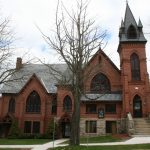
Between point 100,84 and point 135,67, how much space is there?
5852 mm

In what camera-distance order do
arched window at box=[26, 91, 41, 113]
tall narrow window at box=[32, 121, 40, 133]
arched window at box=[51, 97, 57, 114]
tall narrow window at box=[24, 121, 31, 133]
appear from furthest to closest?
arched window at box=[26, 91, 41, 113] < arched window at box=[51, 97, 57, 114] < tall narrow window at box=[24, 121, 31, 133] < tall narrow window at box=[32, 121, 40, 133]

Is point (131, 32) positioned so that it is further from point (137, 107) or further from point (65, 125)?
point (65, 125)

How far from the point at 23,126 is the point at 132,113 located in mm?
16400

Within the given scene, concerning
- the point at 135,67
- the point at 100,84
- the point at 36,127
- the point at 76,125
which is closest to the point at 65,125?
the point at 36,127

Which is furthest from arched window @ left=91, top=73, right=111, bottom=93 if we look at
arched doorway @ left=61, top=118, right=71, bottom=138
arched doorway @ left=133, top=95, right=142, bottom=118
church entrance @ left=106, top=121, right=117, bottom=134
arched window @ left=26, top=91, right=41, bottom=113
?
arched window @ left=26, top=91, right=41, bottom=113

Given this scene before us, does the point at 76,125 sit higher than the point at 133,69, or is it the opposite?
the point at 133,69

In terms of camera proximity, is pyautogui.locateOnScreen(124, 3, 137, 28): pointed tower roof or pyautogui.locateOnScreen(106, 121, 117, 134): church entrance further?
pyautogui.locateOnScreen(124, 3, 137, 28): pointed tower roof

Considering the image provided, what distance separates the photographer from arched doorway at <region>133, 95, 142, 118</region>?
3947 cm

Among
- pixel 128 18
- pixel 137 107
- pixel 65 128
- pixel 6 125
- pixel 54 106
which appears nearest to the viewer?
pixel 137 107

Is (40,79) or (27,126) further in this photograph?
(40,79)

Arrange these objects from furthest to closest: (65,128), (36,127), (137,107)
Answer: (36,127), (65,128), (137,107)

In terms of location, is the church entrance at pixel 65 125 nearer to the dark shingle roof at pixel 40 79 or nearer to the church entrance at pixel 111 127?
the dark shingle roof at pixel 40 79

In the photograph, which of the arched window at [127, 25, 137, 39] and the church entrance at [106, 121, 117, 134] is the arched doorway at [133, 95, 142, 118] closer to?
the church entrance at [106, 121, 117, 134]

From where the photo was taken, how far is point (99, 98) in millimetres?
40562
